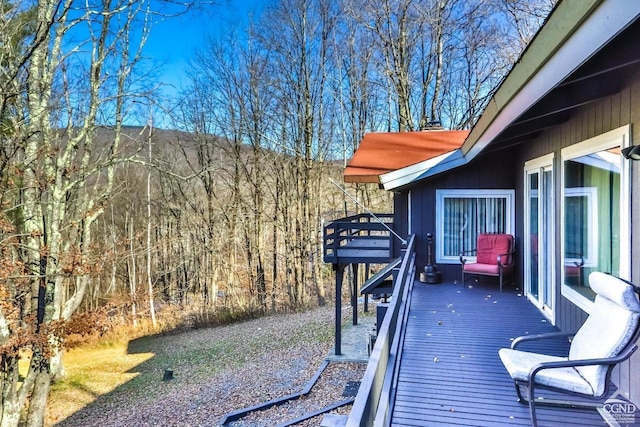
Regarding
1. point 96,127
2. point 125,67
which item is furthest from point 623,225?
point 125,67

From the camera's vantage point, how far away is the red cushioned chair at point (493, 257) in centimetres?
648

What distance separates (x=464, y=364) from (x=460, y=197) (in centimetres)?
425

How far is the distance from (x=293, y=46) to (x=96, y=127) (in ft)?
32.7

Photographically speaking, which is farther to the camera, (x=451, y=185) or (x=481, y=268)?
(x=451, y=185)

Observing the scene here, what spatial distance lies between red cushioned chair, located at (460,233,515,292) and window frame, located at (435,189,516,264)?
1.65 ft

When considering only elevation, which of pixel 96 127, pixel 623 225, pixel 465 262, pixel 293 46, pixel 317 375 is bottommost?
pixel 317 375

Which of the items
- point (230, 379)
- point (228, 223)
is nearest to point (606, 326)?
point (230, 379)

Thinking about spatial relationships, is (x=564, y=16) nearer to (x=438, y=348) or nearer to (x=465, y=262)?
(x=438, y=348)

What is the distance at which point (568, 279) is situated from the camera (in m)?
4.32

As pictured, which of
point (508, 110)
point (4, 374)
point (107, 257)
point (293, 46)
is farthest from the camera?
point (293, 46)

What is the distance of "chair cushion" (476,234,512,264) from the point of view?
6605 mm

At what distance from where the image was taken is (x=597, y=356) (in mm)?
2758

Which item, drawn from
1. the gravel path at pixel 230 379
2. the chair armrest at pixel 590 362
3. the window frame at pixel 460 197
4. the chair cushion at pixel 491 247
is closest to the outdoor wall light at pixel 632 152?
the chair armrest at pixel 590 362

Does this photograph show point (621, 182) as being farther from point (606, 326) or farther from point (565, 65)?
point (565, 65)
